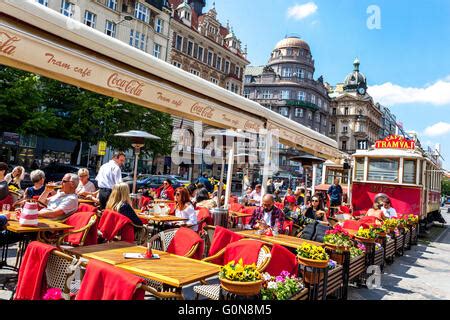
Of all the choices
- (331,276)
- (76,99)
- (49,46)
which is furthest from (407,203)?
(76,99)

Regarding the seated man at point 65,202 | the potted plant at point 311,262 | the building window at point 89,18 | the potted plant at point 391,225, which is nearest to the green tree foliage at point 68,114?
the building window at point 89,18

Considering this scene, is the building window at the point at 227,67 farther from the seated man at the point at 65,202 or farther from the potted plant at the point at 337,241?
the potted plant at the point at 337,241

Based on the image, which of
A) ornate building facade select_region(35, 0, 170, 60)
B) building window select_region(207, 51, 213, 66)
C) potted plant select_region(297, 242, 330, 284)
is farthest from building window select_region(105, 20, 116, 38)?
potted plant select_region(297, 242, 330, 284)

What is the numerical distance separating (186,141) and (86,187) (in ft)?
98.8

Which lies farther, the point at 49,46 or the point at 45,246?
the point at 49,46

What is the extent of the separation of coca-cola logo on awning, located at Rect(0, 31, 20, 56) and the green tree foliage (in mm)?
19657

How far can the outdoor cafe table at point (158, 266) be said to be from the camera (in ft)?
10.2

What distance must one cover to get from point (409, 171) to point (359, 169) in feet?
5.69

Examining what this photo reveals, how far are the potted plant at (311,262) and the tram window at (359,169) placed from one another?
1033 cm

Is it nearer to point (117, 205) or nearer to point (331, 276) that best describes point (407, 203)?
point (331, 276)

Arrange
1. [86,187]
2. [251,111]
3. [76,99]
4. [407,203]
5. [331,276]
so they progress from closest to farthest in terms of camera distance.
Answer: [331,276] < [251,111] < [86,187] < [407,203] < [76,99]

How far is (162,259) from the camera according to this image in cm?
372

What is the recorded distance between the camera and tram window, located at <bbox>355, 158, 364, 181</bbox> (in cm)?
1342

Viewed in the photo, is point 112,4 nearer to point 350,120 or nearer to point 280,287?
point 280,287
